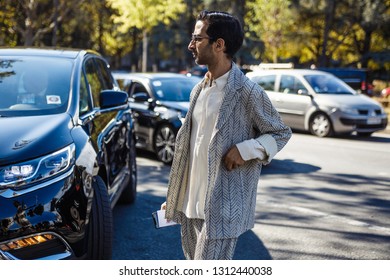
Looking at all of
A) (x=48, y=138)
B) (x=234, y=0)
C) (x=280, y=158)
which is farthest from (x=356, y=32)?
(x=48, y=138)

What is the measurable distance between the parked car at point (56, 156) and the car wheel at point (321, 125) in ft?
27.4

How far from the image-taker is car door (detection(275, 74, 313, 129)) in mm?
13500

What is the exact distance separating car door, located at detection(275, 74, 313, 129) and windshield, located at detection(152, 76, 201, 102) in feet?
13.5

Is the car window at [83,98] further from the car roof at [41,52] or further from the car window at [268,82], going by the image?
the car window at [268,82]

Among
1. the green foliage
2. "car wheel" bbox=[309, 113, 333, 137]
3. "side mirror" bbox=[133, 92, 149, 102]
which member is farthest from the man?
the green foliage

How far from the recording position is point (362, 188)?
7297 mm

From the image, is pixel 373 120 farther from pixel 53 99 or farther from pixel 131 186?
pixel 53 99

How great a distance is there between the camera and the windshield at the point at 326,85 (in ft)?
44.9

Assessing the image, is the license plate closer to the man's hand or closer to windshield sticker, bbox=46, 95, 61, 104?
windshield sticker, bbox=46, 95, 61, 104

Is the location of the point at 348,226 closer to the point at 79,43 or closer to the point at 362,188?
the point at 362,188

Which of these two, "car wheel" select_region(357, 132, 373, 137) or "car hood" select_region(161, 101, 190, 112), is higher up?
"car hood" select_region(161, 101, 190, 112)

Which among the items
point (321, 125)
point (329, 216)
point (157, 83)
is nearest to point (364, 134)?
point (321, 125)

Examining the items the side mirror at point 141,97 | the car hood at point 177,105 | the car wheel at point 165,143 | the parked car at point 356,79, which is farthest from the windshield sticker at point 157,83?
the parked car at point 356,79

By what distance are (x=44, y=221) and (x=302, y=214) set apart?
3.48 meters
